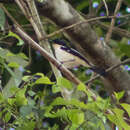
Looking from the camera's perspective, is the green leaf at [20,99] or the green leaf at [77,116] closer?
the green leaf at [77,116]

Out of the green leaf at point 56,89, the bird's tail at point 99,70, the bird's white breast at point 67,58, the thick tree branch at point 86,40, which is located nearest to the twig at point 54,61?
the green leaf at point 56,89

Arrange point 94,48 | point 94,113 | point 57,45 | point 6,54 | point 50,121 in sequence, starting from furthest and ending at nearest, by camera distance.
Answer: point 50,121
point 57,45
point 94,48
point 6,54
point 94,113

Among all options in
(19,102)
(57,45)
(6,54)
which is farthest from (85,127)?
(57,45)

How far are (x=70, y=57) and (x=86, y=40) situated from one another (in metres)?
0.48

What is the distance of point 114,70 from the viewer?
170cm

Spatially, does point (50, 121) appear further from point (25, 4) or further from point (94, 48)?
point (25, 4)

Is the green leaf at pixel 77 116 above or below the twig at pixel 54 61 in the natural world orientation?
below

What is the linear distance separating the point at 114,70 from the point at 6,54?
904 millimetres

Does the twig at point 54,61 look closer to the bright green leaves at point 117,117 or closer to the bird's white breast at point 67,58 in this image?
the bright green leaves at point 117,117

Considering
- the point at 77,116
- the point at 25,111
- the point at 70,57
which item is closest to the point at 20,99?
the point at 25,111

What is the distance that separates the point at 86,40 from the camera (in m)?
1.58

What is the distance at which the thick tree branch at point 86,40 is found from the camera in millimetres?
1468

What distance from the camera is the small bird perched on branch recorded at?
1.70 metres

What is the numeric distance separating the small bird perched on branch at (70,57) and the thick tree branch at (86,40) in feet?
0.18
